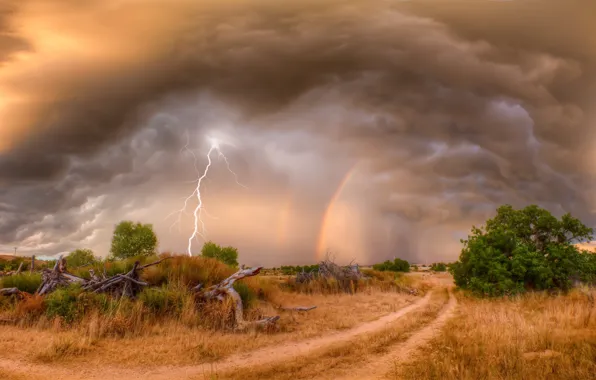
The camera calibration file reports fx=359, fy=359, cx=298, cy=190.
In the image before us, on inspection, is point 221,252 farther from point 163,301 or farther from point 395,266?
point 163,301

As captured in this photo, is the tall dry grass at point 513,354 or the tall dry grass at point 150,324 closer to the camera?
the tall dry grass at point 513,354

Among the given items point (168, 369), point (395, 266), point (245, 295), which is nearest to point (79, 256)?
point (245, 295)

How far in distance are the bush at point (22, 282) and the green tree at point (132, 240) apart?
104 feet

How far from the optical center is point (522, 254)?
20.3 metres

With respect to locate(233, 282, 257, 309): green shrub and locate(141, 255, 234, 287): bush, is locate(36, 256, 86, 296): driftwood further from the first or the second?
locate(233, 282, 257, 309): green shrub

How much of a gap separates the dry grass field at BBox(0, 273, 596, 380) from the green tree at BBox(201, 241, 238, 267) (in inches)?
1748

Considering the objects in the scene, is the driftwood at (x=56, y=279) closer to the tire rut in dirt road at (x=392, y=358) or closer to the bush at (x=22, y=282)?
the bush at (x=22, y=282)

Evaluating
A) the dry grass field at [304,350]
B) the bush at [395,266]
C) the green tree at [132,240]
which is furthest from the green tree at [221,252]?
the dry grass field at [304,350]

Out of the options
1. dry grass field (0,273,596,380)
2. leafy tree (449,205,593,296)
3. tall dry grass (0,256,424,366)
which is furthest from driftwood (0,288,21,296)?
leafy tree (449,205,593,296)

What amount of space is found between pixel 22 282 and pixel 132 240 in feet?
112

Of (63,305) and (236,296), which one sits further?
(236,296)

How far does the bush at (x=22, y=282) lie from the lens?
14669 millimetres

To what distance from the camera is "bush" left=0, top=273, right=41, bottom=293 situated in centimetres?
1467

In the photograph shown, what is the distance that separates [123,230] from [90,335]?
43668mm
